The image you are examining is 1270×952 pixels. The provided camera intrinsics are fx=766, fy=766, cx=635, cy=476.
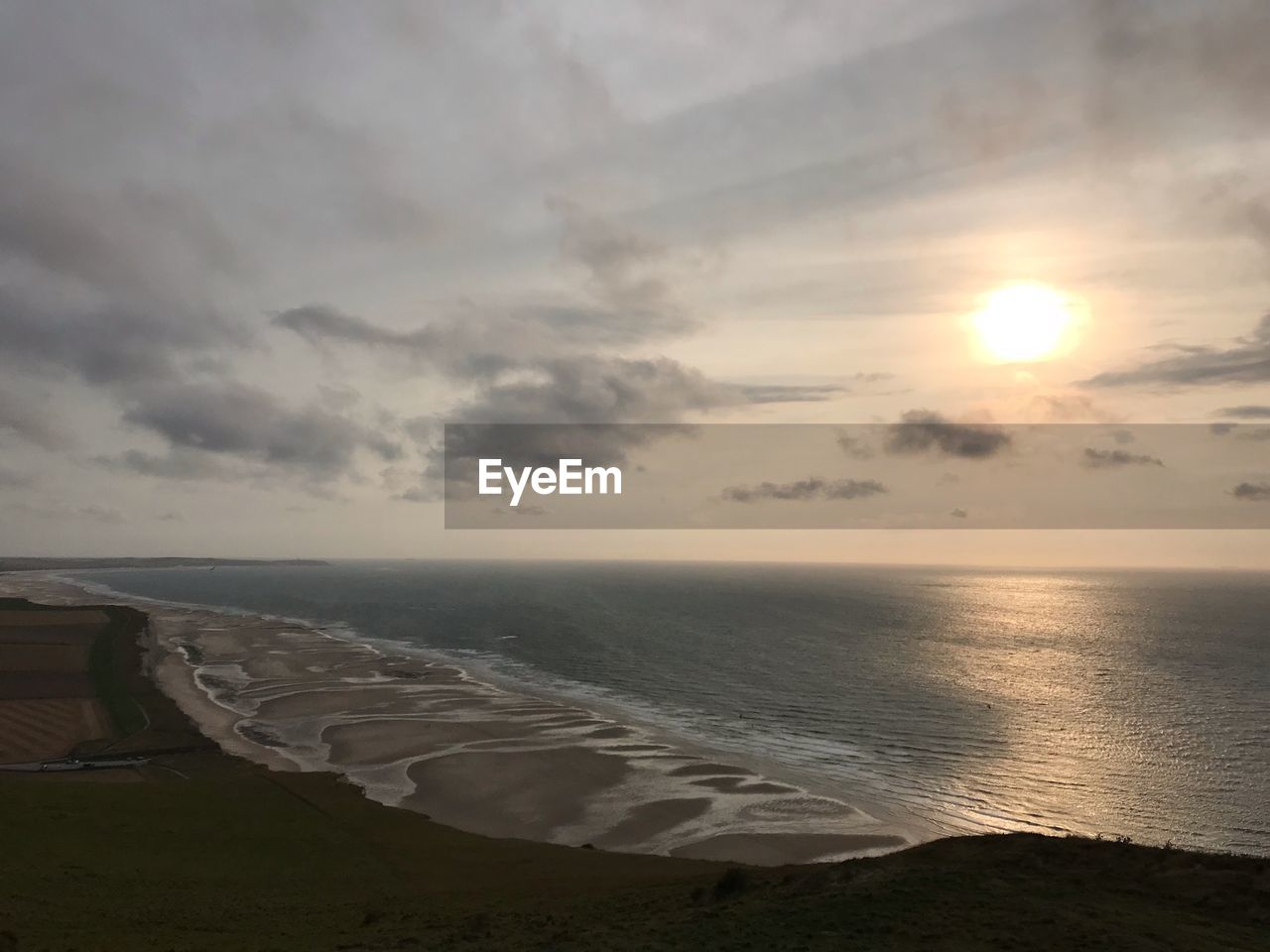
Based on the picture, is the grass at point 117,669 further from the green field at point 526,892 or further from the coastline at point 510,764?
the green field at point 526,892

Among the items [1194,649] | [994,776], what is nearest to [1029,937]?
[994,776]

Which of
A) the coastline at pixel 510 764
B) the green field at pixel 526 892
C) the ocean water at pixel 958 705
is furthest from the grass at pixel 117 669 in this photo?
the ocean water at pixel 958 705

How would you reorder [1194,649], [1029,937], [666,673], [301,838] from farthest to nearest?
[1194,649], [666,673], [301,838], [1029,937]

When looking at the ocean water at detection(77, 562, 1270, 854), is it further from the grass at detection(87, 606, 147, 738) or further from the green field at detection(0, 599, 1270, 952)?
the grass at detection(87, 606, 147, 738)

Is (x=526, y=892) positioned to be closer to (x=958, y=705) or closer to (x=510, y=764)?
(x=510, y=764)

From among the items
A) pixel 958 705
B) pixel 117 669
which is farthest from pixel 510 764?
pixel 117 669

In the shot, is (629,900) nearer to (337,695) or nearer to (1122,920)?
(1122,920)
